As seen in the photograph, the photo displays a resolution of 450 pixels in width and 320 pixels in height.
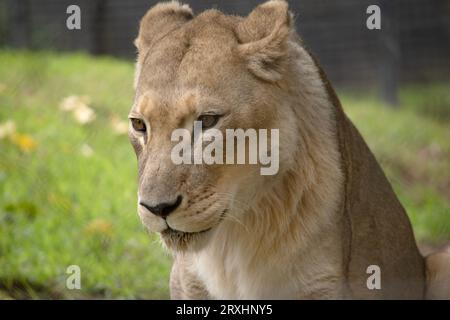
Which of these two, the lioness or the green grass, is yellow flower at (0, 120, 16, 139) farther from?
the lioness

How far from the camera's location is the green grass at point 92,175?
3.87 m

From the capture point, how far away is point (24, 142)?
5098 millimetres

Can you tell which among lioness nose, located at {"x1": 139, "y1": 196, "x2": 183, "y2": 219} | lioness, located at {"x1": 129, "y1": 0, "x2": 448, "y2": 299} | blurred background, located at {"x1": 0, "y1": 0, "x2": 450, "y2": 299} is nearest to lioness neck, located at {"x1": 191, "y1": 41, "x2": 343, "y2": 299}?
lioness, located at {"x1": 129, "y1": 0, "x2": 448, "y2": 299}

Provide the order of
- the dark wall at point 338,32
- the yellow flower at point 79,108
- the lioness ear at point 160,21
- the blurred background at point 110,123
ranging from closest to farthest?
1. the lioness ear at point 160,21
2. the blurred background at point 110,123
3. the yellow flower at point 79,108
4. the dark wall at point 338,32

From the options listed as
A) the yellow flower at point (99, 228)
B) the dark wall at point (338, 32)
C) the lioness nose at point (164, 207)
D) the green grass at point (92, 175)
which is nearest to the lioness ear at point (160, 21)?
the lioness nose at point (164, 207)

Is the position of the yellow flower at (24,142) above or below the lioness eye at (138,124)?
below

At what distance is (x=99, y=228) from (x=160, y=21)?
168 centimetres

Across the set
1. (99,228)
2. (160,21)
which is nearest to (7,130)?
(99,228)

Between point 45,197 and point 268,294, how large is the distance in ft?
7.17

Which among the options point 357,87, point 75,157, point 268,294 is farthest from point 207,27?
point 357,87

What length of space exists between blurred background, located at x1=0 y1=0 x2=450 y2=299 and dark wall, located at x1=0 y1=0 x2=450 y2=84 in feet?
0.04

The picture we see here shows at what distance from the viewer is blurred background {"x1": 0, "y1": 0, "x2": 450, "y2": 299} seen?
4.02 metres

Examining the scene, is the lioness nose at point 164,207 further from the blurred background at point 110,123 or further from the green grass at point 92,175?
the blurred background at point 110,123

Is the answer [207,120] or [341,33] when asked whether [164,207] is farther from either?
[341,33]
